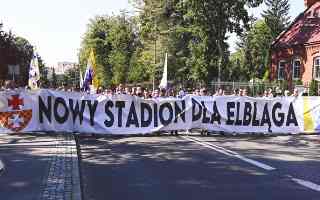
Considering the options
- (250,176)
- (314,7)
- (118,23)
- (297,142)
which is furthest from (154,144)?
(118,23)

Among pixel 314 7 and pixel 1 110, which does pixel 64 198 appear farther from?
pixel 314 7

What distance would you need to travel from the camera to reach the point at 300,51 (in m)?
51.3

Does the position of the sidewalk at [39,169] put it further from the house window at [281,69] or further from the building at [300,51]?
the house window at [281,69]

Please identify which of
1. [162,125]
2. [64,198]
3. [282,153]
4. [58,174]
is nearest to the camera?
[64,198]

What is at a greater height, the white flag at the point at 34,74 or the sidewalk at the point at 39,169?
the white flag at the point at 34,74

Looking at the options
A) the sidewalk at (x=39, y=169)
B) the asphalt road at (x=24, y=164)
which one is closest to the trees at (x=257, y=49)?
the asphalt road at (x=24, y=164)

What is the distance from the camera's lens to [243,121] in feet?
67.8

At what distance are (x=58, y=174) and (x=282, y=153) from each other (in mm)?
6727

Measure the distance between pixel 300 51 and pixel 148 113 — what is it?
34241mm

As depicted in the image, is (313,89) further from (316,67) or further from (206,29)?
(206,29)

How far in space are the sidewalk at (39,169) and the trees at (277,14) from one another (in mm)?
83656

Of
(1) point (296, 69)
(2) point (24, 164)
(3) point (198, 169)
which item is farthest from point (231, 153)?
(1) point (296, 69)

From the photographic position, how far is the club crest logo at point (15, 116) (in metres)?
18.3

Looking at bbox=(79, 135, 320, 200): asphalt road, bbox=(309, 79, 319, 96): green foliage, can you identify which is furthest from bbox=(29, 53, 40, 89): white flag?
bbox=(309, 79, 319, 96): green foliage
